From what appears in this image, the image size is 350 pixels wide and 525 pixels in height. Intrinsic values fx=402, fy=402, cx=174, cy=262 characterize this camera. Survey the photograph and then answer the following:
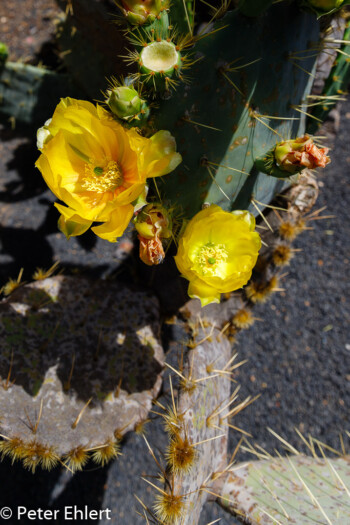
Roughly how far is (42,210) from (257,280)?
3.09 feet

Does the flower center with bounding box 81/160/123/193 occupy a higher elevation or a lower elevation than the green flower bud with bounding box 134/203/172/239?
higher

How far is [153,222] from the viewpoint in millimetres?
693

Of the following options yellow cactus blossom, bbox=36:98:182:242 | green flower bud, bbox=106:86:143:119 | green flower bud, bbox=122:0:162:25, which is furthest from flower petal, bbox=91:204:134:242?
green flower bud, bbox=122:0:162:25

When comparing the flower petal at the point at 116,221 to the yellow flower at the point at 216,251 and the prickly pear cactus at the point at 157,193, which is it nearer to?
the prickly pear cactus at the point at 157,193

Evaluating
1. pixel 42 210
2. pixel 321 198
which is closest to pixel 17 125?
pixel 42 210

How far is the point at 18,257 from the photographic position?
1.60 metres

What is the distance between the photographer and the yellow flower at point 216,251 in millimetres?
725

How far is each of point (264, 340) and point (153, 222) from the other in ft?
3.62

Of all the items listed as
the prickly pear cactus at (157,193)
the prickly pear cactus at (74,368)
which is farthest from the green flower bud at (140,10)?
the prickly pear cactus at (74,368)

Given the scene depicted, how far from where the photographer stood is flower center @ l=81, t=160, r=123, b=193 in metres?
0.71

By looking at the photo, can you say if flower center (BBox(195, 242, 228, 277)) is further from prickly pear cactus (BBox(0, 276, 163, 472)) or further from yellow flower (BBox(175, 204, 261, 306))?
prickly pear cactus (BBox(0, 276, 163, 472))
